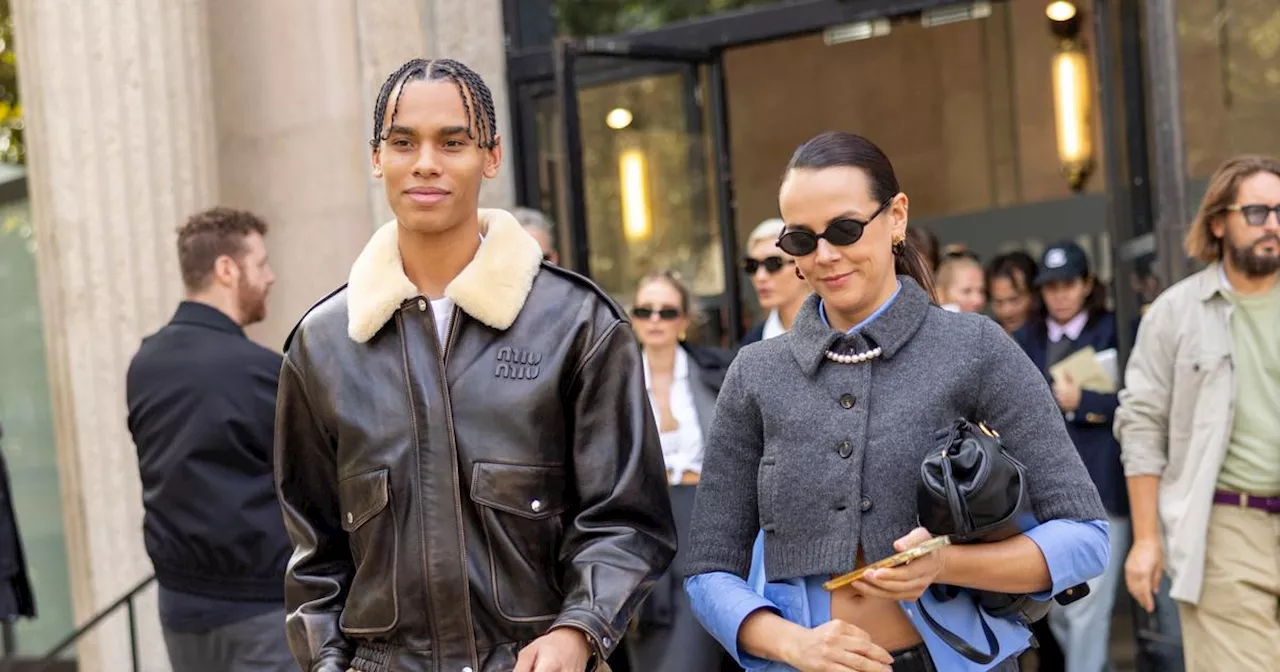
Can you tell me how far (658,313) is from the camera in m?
7.04

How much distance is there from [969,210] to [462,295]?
13.0 meters

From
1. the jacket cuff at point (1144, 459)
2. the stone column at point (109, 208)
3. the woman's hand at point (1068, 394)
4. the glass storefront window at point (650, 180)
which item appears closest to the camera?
the jacket cuff at point (1144, 459)

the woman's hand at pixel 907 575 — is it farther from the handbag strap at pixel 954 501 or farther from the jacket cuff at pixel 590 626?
the jacket cuff at pixel 590 626

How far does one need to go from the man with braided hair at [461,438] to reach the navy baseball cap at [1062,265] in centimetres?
556

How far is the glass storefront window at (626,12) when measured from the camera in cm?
1691

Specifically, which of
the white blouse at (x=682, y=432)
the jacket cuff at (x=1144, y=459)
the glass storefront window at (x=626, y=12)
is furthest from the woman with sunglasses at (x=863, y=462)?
the glass storefront window at (x=626, y=12)

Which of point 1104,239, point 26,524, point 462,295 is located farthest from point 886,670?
point 1104,239

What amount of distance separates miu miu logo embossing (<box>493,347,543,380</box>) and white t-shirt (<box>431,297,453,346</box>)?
11cm

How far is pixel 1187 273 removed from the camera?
713cm

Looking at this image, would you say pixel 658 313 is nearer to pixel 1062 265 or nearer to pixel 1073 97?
pixel 1062 265

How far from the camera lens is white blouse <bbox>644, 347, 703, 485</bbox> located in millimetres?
6520

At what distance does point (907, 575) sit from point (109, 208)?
18.2ft

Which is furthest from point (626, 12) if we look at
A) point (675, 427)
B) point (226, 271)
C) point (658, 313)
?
point (226, 271)

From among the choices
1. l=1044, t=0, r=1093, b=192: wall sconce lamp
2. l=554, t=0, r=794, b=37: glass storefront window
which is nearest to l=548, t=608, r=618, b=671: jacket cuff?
l=1044, t=0, r=1093, b=192: wall sconce lamp
